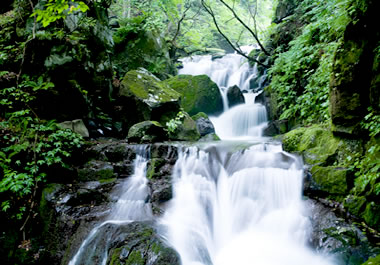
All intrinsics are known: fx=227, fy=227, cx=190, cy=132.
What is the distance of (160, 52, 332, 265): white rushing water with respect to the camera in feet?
11.7

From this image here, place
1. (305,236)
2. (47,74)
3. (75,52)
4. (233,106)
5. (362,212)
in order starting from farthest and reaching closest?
1. (233,106)
2. (75,52)
3. (47,74)
4. (305,236)
5. (362,212)

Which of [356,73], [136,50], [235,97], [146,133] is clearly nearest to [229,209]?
[356,73]

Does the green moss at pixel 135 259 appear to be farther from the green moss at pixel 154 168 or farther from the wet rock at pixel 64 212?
the green moss at pixel 154 168

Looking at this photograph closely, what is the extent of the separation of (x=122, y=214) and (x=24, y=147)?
7.91ft

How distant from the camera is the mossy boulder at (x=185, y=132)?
→ 7.93m

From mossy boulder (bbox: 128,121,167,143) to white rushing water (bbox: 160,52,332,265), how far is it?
152cm

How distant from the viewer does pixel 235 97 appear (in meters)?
11.0

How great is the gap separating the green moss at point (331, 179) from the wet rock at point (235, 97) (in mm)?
7126

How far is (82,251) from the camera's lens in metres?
3.47

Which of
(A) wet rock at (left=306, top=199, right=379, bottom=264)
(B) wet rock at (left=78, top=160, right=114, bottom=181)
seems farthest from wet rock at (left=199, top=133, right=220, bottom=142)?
(A) wet rock at (left=306, top=199, right=379, bottom=264)

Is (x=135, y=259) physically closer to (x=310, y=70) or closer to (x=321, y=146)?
(x=321, y=146)

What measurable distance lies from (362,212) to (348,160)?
94 centimetres

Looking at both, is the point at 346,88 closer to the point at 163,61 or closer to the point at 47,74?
the point at 47,74

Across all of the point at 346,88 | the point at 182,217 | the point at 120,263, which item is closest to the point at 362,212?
the point at 346,88
